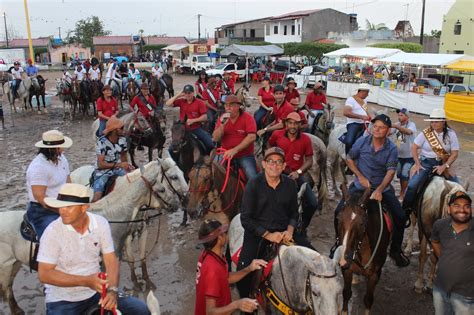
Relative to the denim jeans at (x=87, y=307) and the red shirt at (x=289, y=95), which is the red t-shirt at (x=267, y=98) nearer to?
the red shirt at (x=289, y=95)

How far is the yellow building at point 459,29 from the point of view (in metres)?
36.2

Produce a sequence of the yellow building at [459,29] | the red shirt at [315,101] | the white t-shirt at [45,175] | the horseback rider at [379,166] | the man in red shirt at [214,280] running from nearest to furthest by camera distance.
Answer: the man in red shirt at [214,280] < the white t-shirt at [45,175] < the horseback rider at [379,166] < the red shirt at [315,101] < the yellow building at [459,29]

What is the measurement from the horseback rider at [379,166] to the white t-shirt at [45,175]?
3284mm

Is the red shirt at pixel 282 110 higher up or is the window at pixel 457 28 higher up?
the window at pixel 457 28

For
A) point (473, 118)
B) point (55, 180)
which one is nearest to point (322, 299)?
point (55, 180)

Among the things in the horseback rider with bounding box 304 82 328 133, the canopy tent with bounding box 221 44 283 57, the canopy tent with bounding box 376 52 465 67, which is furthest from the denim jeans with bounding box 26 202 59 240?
the canopy tent with bounding box 221 44 283 57

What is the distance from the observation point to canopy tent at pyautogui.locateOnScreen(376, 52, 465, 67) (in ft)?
65.9

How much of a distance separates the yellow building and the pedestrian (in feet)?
124

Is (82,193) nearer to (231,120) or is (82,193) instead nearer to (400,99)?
(231,120)

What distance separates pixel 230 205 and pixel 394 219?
228cm

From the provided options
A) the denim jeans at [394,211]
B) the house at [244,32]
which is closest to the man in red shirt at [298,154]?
the denim jeans at [394,211]

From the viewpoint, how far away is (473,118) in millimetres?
18203

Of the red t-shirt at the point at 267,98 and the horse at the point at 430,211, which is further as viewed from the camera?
the red t-shirt at the point at 267,98

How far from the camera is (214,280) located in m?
3.30
